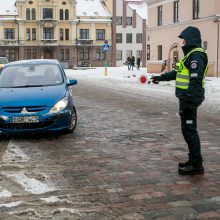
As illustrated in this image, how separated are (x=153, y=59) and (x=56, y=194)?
36.8 meters

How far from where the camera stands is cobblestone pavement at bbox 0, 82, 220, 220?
4633 mm

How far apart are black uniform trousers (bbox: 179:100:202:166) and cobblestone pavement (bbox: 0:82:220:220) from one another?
11.7 inches

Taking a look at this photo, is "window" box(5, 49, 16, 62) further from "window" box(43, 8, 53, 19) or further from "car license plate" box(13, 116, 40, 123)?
"car license plate" box(13, 116, 40, 123)

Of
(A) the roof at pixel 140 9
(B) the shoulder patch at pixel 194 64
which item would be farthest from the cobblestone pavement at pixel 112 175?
(A) the roof at pixel 140 9

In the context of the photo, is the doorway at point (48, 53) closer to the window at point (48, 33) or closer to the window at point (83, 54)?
the window at point (48, 33)

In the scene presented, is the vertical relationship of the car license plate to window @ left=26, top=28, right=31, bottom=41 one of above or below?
below

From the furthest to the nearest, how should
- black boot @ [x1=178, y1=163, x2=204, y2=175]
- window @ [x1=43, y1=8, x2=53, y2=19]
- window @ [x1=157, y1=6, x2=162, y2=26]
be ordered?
1. window @ [x1=43, y1=8, x2=53, y2=19]
2. window @ [x1=157, y1=6, x2=162, y2=26]
3. black boot @ [x1=178, y1=163, x2=204, y2=175]

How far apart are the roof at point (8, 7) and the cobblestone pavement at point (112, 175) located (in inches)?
2513

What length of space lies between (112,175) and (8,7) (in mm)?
69616

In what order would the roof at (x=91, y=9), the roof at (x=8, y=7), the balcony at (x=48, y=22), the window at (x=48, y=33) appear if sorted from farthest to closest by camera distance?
1. the roof at (x=91, y=9)
2. the window at (x=48, y=33)
3. the roof at (x=8, y=7)
4. the balcony at (x=48, y=22)

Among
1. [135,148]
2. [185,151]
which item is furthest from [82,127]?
[185,151]

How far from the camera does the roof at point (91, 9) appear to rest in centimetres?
7271

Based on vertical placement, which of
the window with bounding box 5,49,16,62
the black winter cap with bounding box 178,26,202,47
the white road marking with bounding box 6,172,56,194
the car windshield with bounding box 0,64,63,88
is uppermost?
the window with bounding box 5,49,16,62

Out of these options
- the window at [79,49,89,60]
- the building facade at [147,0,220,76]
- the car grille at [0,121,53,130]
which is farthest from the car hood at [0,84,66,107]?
the window at [79,49,89,60]
